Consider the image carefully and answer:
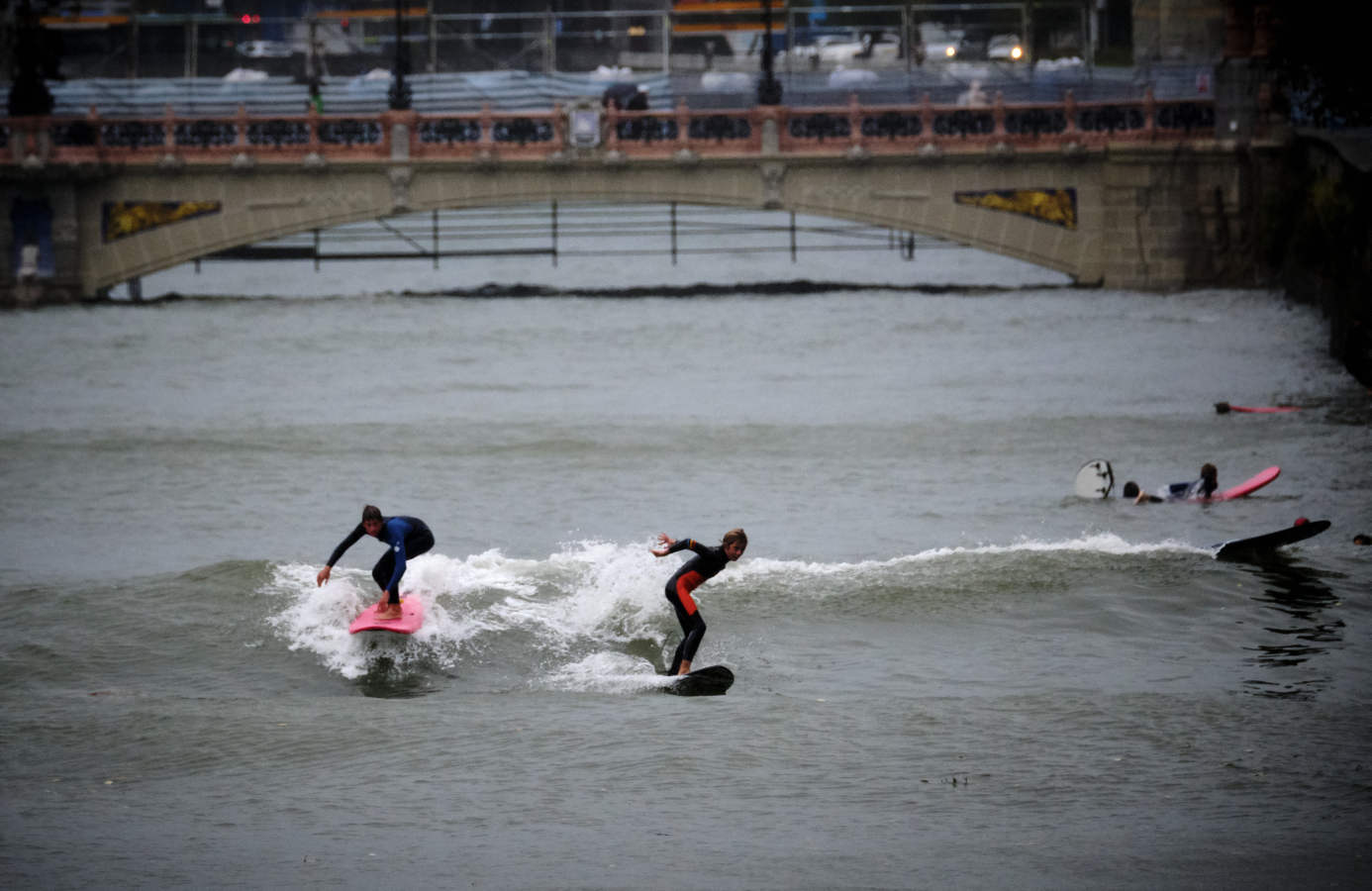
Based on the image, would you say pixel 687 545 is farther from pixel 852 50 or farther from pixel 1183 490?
pixel 852 50

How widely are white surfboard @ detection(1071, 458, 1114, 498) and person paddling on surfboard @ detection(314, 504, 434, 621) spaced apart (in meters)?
10.0

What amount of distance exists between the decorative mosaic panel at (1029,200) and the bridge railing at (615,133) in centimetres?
154

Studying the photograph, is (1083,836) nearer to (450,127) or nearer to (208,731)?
(208,731)

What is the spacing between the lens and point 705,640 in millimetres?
16594

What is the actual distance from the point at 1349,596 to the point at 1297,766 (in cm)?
568

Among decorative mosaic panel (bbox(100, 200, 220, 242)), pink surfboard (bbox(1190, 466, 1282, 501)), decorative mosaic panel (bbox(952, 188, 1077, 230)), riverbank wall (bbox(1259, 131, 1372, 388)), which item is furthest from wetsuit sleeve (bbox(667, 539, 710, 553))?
decorative mosaic panel (bbox(100, 200, 220, 242))

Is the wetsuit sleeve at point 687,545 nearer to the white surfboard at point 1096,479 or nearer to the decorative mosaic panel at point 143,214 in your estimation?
the white surfboard at point 1096,479

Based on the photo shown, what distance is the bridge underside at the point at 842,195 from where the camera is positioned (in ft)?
155

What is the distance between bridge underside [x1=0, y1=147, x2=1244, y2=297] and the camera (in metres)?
47.4

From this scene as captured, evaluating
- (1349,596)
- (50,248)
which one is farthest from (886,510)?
(50,248)

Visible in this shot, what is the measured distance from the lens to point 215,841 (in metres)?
10.7

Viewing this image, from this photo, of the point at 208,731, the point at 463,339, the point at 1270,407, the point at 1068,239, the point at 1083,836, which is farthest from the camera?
the point at 1068,239

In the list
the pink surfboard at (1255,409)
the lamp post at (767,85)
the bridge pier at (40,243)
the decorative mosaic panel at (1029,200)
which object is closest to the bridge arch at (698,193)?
the decorative mosaic panel at (1029,200)

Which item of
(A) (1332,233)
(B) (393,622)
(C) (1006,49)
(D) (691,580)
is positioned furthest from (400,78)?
(D) (691,580)
